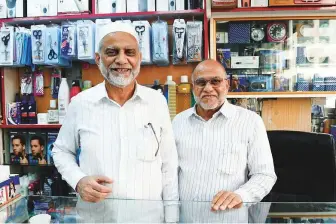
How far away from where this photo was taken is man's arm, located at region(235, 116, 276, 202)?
4.99 ft

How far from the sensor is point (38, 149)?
10.6 ft

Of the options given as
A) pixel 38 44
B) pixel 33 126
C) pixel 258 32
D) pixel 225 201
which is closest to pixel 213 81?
pixel 225 201

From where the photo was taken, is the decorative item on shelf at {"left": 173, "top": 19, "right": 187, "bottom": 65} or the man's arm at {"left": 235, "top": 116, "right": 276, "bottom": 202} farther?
the decorative item on shelf at {"left": 173, "top": 19, "right": 187, "bottom": 65}

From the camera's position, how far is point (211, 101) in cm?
174

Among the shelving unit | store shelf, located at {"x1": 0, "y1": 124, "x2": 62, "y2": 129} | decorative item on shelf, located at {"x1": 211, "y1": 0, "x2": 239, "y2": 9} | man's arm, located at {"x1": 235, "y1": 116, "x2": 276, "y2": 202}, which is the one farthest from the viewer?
store shelf, located at {"x1": 0, "y1": 124, "x2": 62, "y2": 129}

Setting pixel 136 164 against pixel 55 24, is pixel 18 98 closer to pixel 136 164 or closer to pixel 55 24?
pixel 55 24

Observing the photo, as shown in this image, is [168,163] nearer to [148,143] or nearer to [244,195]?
[148,143]

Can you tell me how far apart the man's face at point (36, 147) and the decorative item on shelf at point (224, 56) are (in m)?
2.03

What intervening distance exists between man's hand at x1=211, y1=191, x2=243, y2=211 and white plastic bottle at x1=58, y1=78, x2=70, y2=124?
226 cm

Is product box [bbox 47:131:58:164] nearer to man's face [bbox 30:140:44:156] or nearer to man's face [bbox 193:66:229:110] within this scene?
man's face [bbox 30:140:44:156]

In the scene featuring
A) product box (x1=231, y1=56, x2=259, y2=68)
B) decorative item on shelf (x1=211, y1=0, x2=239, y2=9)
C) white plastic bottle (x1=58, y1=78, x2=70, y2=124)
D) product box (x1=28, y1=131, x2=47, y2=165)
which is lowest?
product box (x1=28, y1=131, x2=47, y2=165)

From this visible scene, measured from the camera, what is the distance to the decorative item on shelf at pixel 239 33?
3.15 metres

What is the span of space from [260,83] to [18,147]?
2.55 meters

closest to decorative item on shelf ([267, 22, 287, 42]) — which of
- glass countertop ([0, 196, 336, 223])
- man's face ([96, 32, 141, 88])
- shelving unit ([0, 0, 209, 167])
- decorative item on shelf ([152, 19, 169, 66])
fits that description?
shelving unit ([0, 0, 209, 167])
